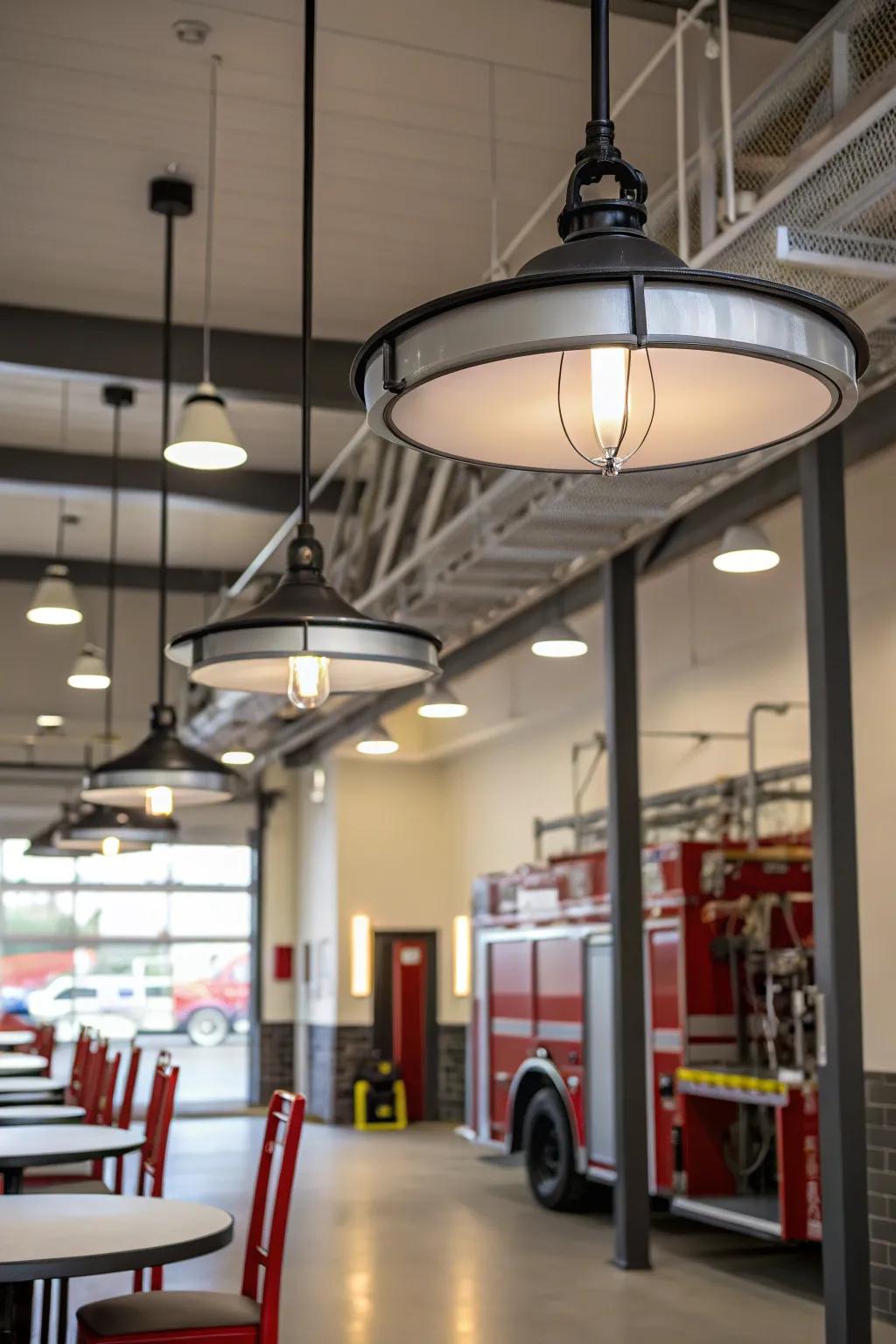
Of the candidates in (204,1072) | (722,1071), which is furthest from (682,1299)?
(204,1072)

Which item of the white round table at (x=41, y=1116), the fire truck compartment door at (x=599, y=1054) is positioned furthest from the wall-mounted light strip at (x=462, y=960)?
the white round table at (x=41, y=1116)

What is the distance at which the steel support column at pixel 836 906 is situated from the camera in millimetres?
5945

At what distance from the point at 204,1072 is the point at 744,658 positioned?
1003cm

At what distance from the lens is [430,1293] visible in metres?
7.81

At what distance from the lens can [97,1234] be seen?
359cm

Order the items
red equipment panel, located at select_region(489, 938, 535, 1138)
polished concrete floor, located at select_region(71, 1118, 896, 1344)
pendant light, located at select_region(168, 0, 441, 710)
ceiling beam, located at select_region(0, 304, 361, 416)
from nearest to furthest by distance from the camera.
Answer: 1. pendant light, located at select_region(168, 0, 441, 710)
2. polished concrete floor, located at select_region(71, 1118, 896, 1344)
3. ceiling beam, located at select_region(0, 304, 361, 416)
4. red equipment panel, located at select_region(489, 938, 535, 1138)

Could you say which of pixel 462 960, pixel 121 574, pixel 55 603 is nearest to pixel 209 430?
pixel 55 603

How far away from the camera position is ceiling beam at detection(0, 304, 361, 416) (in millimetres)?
8133

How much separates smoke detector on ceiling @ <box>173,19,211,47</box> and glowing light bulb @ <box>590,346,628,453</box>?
15.2 feet

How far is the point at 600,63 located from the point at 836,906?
467 centimetres

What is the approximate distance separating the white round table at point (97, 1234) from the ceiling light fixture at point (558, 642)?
190 inches

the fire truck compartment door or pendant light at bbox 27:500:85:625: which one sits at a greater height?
pendant light at bbox 27:500:85:625

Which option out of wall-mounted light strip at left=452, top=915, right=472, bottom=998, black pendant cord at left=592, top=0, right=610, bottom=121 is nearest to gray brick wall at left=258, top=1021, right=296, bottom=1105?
wall-mounted light strip at left=452, top=915, right=472, bottom=998

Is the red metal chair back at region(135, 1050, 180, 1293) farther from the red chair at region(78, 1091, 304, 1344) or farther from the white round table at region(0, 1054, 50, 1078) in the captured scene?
the white round table at region(0, 1054, 50, 1078)
